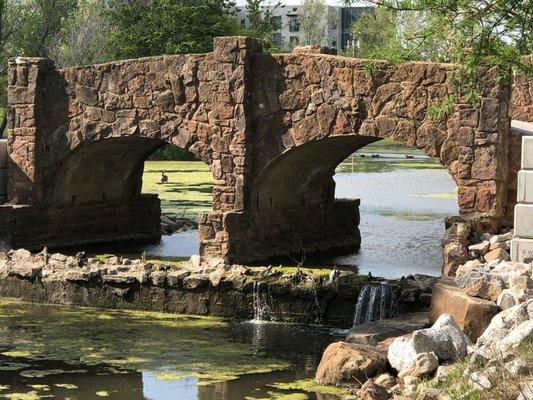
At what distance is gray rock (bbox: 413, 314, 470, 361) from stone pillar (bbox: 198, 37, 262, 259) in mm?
7081

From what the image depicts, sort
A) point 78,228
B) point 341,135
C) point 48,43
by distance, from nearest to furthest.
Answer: point 341,135
point 78,228
point 48,43

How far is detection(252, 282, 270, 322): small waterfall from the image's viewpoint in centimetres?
1673

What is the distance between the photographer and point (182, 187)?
102ft

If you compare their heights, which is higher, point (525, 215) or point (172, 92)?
point (172, 92)

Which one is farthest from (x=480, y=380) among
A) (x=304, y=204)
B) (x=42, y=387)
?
(x=304, y=204)

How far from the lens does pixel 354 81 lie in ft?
59.1

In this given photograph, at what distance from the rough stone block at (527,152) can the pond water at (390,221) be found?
4860mm

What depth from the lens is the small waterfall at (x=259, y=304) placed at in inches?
659

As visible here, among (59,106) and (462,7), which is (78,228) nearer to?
(59,106)

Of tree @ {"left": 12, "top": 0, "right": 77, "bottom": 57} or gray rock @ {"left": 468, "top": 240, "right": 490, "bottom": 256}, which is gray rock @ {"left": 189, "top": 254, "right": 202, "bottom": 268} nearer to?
gray rock @ {"left": 468, "top": 240, "right": 490, "bottom": 256}

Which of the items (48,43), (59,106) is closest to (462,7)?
(59,106)

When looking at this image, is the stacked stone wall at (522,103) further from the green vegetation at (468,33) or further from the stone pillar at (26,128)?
the stone pillar at (26,128)

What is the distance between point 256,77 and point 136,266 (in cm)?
328

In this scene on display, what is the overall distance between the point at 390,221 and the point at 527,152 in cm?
1143
